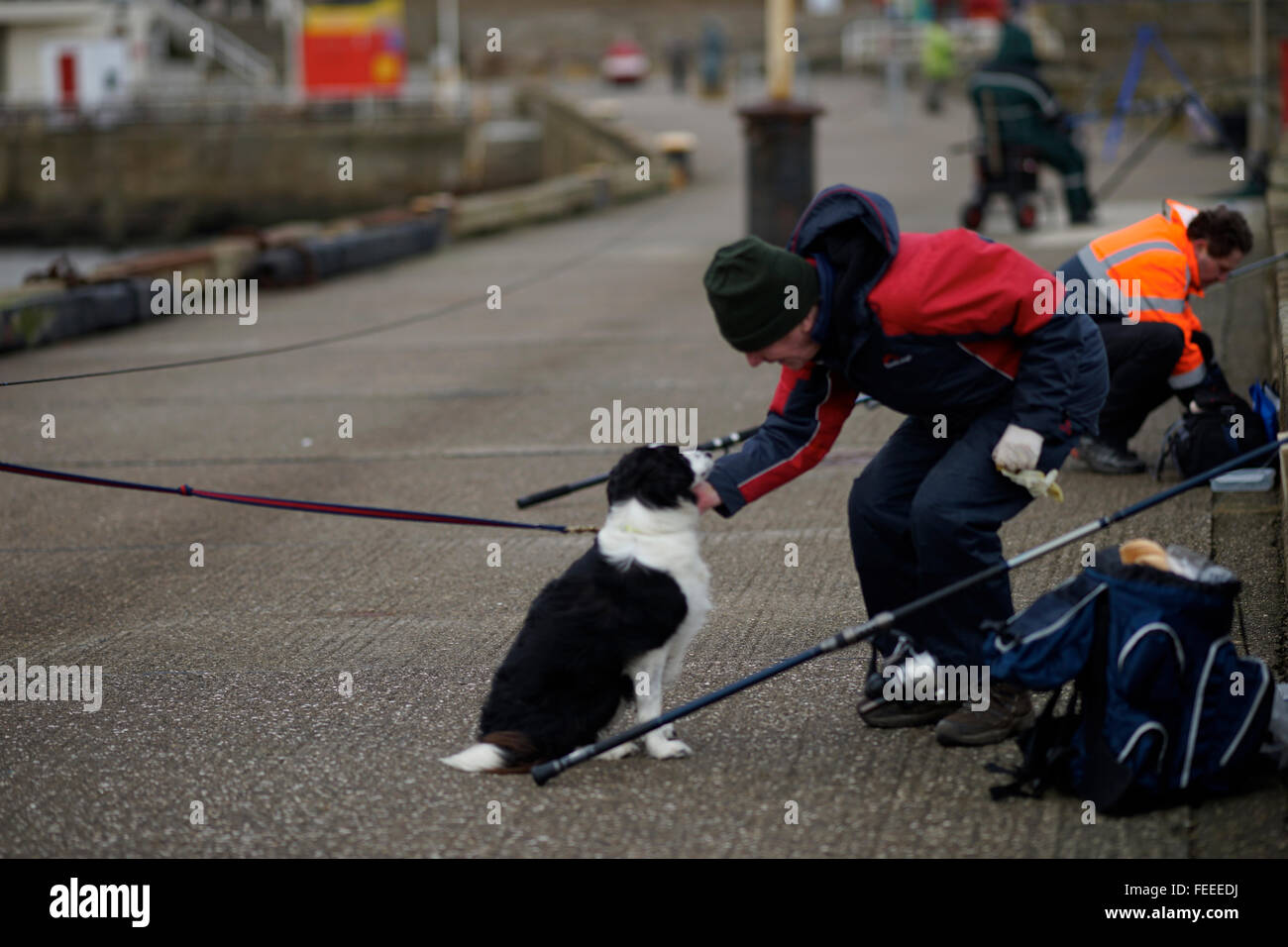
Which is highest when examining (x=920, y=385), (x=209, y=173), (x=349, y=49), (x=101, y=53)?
(x=101, y=53)

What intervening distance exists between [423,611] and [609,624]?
1999mm

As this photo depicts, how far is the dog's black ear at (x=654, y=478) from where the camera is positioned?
431 centimetres

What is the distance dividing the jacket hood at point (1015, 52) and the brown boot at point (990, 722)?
1155cm

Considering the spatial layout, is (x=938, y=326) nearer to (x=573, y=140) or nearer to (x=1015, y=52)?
(x=1015, y=52)

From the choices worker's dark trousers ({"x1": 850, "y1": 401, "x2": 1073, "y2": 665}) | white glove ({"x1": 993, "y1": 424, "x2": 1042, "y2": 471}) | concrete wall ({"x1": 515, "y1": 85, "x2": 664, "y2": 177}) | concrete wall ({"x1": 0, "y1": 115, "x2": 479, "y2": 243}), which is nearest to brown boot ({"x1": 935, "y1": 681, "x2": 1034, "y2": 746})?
worker's dark trousers ({"x1": 850, "y1": 401, "x2": 1073, "y2": 665})

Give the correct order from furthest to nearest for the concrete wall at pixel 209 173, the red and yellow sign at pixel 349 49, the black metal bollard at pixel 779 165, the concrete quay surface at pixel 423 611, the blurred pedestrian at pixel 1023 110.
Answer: the red and yellow sign at pixel 349 49
the concrete wall at pixel 209 173
the black metal bollard at pixel 779 165
the blurred pedestrian at pixel 1023 110
the concrete quay surface at pixel 423 611

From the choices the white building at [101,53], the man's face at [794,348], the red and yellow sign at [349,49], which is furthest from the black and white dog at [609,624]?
the white building at [101,53]

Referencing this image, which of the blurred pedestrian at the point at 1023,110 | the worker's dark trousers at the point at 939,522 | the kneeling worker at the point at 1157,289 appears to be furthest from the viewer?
the blurred pedestrian at the point at 1023,110

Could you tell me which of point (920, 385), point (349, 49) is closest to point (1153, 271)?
point (920, 385)

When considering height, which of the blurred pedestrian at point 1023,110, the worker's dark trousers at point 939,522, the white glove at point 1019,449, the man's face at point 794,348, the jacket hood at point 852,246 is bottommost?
the worker's dark trousers at point 939,522

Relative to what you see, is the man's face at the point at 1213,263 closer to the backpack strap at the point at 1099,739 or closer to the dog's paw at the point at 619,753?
the backpack strap at the point at 1099,739

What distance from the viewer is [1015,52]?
→ 15.1 meters
